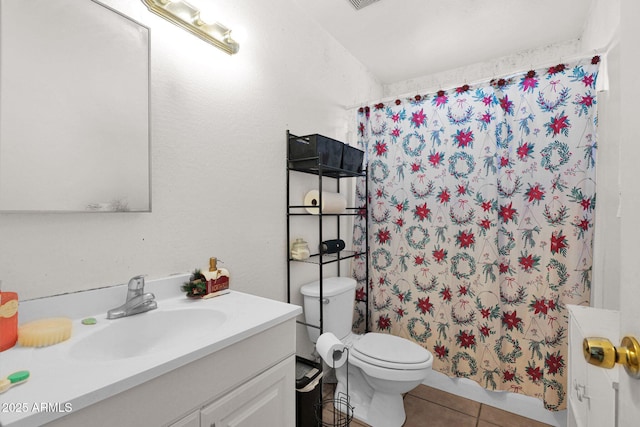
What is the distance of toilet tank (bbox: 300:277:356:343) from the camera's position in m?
1.66

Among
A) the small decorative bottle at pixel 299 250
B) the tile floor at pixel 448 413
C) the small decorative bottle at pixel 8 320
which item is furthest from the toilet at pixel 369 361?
the small decorative bottle at pixel 8 320

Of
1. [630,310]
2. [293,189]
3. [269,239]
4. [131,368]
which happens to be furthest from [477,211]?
[131,368]

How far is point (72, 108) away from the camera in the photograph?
2.84 ft

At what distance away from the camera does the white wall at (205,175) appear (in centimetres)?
86

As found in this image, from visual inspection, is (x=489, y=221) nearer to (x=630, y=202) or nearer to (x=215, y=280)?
(x=630, y=202)

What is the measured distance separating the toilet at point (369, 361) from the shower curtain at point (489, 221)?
0.42 m

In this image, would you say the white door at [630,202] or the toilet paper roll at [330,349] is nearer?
the white door at [630,202]

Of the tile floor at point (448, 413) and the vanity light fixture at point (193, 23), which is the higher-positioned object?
the vanity light fixture at point (193, 23)

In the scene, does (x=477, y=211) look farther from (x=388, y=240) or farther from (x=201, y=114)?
(x=201, y=114)

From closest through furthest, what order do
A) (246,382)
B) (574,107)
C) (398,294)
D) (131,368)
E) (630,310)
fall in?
(630,310), (131,368), (246,382), (574,107), (398,294)

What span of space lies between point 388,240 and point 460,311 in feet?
2.13

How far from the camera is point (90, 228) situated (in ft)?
3.00

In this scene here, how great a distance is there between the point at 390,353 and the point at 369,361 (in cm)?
15

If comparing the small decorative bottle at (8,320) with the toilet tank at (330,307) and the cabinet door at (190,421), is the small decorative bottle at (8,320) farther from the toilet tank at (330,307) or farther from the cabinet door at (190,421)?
the toilet tank at (330,307)
